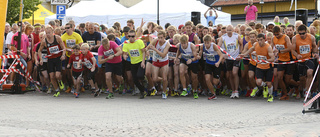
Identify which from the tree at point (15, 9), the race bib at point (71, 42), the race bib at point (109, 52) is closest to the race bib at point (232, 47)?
the race bib at point (109, 52)

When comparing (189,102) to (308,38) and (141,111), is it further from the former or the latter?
(308,38)

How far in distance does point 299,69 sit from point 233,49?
70.9 inches

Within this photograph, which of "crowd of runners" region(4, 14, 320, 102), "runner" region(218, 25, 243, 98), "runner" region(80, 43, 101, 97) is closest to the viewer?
"crowd of runners" region(4, 14, 320, 102)

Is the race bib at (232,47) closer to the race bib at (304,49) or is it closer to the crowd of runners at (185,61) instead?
the crowd of runners at (185,61)

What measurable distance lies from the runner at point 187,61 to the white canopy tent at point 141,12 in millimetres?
14127

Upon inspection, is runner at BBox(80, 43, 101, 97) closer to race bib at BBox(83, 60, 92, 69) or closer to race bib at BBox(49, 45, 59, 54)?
race bib at BBox(83, 60, 92, 69)

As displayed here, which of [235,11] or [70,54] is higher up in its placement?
[235,11]

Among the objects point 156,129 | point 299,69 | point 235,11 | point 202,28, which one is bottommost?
point 156,129

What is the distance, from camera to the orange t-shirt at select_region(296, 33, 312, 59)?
1278cm

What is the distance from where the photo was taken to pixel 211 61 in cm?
1378

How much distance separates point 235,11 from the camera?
200ft

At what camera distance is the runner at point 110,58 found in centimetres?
1402

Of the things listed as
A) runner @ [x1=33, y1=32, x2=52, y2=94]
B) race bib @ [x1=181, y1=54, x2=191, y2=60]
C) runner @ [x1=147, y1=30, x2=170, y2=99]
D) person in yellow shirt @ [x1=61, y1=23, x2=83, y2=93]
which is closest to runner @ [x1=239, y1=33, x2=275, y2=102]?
race bib @ [x1=181, y1=54, x2=191, y2=60]

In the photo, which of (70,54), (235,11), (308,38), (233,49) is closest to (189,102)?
(233,49)
